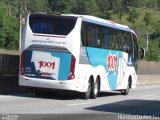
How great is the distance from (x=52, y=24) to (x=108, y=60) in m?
5.06

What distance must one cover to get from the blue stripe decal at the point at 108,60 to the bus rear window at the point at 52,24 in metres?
1.61

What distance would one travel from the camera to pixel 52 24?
2461 centimetres

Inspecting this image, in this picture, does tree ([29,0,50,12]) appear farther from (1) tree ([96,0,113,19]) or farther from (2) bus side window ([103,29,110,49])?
(2) bus side window ([103,29,110,49])

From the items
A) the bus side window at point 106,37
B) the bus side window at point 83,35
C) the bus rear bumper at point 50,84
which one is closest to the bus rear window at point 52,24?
the bus side window at point 83,35

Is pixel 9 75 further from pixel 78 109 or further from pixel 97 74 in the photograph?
pixel 78 109

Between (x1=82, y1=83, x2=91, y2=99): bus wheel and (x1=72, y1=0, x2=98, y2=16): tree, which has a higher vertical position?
(x1=72, y1=0, x2=98, y2=16): tree

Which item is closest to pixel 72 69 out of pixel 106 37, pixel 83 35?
pixel 83 35

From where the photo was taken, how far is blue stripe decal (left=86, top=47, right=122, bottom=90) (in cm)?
2633

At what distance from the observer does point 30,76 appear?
2455cm

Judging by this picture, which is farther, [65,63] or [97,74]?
[97,74]

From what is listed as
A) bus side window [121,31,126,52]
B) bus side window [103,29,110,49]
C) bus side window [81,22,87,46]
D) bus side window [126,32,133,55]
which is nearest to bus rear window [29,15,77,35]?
bus side window [81,22,87,46]

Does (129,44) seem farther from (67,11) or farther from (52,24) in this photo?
(67,11)

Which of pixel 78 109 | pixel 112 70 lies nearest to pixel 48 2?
pixel 112 70

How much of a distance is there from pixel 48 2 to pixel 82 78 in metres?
117
